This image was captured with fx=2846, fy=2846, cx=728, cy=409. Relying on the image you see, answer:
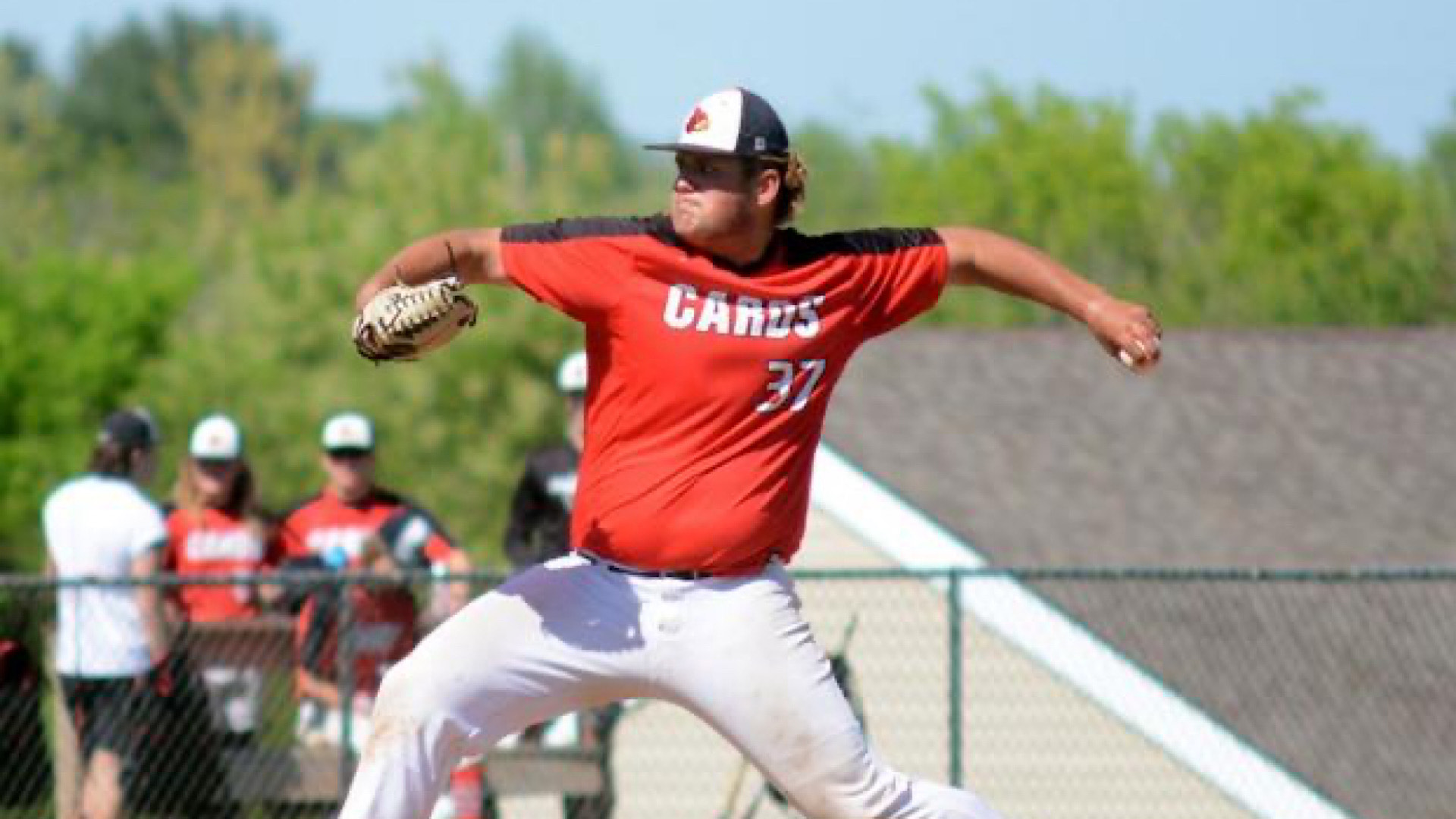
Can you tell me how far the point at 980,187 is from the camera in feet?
155

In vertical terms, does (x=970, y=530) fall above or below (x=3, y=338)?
above

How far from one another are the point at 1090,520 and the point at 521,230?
27.9 feet

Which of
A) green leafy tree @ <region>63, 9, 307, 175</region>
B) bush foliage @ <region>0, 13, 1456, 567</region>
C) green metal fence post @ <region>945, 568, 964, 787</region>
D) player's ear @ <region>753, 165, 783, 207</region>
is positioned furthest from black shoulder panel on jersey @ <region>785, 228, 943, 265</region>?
green leafy tree @ <region>63, 9, 307, 175</region>

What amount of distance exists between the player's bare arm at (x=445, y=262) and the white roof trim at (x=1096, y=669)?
4935 millimetres

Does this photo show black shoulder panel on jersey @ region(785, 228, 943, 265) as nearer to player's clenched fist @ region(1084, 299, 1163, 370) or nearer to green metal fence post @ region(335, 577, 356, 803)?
player's clenched fist @ region(1084, 299, 1163, 370)

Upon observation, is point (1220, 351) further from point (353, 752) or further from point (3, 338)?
point (3, 338)

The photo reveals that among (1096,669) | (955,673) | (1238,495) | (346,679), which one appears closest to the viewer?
(955,673)

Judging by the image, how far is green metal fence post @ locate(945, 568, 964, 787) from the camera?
10.7 metres

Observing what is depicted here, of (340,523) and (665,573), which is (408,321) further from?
(340,523)

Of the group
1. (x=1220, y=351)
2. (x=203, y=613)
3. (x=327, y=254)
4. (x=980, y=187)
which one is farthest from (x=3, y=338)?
(x=203, y=613)

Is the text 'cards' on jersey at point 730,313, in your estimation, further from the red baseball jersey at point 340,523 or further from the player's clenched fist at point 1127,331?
the red baseball jersey at point 340,523

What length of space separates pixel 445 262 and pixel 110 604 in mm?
4524

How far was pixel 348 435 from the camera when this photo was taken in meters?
11.4

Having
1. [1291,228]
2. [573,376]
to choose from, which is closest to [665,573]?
[573,376]
